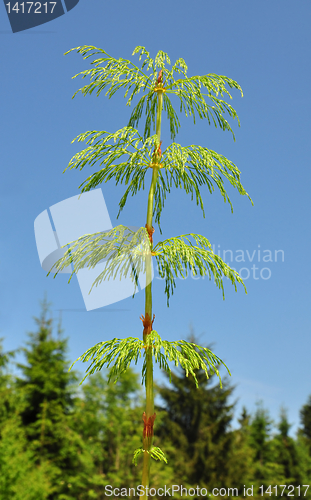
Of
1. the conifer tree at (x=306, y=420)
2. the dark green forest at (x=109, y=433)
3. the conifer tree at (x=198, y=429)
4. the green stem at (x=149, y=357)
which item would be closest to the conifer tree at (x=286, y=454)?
the dark green forest at (x=109, y=433)

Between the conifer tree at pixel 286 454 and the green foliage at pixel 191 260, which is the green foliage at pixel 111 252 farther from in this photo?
the conifer tree at pixel 286 454

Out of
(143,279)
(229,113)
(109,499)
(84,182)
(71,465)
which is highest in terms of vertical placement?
(229,113)

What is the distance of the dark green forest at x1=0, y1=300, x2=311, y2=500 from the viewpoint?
63.0 feet

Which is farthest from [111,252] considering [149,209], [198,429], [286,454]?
[286,454]

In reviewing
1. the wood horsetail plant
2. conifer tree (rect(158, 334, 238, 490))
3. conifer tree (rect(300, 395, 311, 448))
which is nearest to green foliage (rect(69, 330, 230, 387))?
the wood horsetail plant

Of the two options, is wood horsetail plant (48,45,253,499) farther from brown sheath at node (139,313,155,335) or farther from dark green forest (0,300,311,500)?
dark green forest (0,300,311,500)

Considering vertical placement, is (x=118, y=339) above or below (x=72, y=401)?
below

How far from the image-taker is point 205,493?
59.4 feet

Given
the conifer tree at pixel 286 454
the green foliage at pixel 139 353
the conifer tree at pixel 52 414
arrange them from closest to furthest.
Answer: the green foliage at pixel 139 353, the conifer tree at pixel 52 414, the conifer tree at pixel 286 454

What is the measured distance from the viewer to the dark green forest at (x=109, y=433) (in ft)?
63.0

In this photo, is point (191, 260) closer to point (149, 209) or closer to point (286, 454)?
point (149, 209)

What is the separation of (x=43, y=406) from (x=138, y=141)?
20.4m

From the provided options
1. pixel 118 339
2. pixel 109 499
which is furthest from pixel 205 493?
pixel 118 339

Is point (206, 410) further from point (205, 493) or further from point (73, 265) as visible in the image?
point (73, 265)
